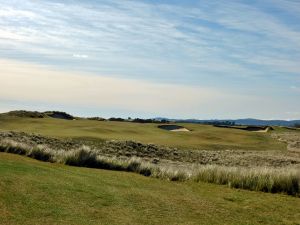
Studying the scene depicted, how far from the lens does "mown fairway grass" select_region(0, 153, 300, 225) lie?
1026cm

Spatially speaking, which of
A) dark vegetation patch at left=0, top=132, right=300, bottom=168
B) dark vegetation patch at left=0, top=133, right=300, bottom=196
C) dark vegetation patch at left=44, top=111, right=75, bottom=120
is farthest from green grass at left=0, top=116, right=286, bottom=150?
dark vegetation patch at left=0, top=133, right=300, bottom=196

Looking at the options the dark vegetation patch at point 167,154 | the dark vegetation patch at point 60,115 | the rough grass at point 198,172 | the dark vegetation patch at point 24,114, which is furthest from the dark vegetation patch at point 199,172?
the dark vegetation patch at point 60,115

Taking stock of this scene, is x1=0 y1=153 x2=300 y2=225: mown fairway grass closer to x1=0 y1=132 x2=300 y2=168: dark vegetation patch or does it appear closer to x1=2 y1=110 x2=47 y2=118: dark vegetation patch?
x1=0 y1=132 x2=300 y2=168: dark vegetation patch

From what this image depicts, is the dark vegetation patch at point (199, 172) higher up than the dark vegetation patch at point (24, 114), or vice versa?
the dark vegetation patch at point (24, 114)

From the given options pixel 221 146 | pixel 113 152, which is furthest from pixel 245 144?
pixel 113 152

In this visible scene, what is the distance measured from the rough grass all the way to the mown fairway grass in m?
0.96

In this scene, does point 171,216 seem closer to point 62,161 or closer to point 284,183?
point 284,183

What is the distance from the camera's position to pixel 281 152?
43844 millimetres

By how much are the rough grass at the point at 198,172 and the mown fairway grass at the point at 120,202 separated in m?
0.96

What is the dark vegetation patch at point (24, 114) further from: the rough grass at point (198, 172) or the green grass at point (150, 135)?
the rough grass at point (198, 172)

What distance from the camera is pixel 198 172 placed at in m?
18.1

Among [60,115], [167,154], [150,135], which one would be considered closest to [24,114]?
[60,115]

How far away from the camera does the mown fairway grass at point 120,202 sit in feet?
33.7

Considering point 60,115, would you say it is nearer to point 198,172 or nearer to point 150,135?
point 150,135
